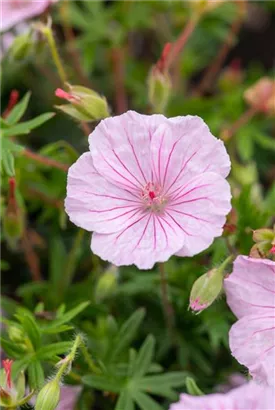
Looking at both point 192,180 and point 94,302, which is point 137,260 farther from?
point 94,302

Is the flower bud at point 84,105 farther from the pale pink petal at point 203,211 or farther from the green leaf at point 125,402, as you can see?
the green leaf at point 125,402

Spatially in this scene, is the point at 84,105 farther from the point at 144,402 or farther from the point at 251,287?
the point at 144,402

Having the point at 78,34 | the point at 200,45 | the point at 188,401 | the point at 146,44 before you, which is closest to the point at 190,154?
the point at 188,401

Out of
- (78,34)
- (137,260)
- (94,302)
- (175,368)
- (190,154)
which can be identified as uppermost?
(78,34)

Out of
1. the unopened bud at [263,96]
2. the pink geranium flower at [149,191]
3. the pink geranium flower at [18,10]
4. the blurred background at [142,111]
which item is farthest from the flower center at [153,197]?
the unopened bud at [263,96]

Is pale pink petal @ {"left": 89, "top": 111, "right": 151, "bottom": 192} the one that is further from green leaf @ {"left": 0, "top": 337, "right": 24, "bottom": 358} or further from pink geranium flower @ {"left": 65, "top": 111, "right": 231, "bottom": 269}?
green leaf @ {"left": 0, "top": 337, "right": 24, "bottom": 358}

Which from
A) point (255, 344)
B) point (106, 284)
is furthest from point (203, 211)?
point (106, 284)
